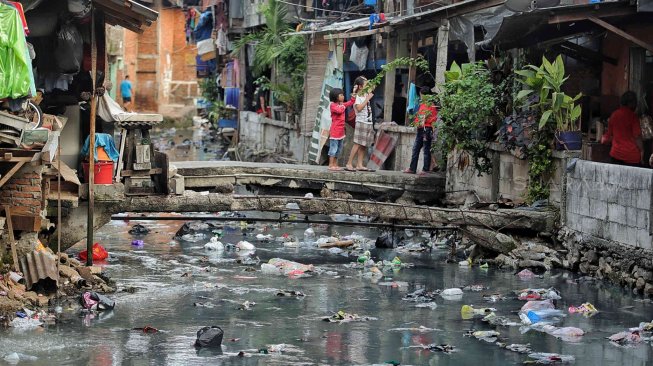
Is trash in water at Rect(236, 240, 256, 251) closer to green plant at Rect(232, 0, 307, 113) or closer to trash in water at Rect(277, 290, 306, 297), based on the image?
trash in water at Rect(277, 290, 306, 297)

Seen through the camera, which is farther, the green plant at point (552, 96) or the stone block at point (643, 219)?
the green plant at point (552, 96)

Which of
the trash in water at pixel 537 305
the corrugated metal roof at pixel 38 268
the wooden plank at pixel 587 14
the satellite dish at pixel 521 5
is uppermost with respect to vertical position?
the satellite dish at pixel 521 5

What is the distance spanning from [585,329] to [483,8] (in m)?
→ 7.35

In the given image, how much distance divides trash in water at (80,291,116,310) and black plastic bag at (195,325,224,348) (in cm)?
166

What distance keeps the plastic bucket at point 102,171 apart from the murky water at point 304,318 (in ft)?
3.48

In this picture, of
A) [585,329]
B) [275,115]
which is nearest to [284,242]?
[585,329]

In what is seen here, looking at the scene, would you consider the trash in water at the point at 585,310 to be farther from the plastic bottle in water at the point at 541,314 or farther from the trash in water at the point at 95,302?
the trash in water at the point at 95,302

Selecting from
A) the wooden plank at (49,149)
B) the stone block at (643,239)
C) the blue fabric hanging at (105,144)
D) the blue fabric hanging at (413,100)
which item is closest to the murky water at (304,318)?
the stone block at (643,239)

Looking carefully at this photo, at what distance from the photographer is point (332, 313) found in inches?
452

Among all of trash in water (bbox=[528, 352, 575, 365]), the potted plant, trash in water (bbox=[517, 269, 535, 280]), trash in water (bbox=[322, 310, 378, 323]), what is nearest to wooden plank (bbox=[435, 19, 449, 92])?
the potted plant

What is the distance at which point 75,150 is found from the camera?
14305 mm

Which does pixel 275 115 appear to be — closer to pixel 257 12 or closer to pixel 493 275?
pixel 257 12

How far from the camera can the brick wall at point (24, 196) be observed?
1149cm

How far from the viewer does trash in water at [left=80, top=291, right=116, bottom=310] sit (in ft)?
37.0
